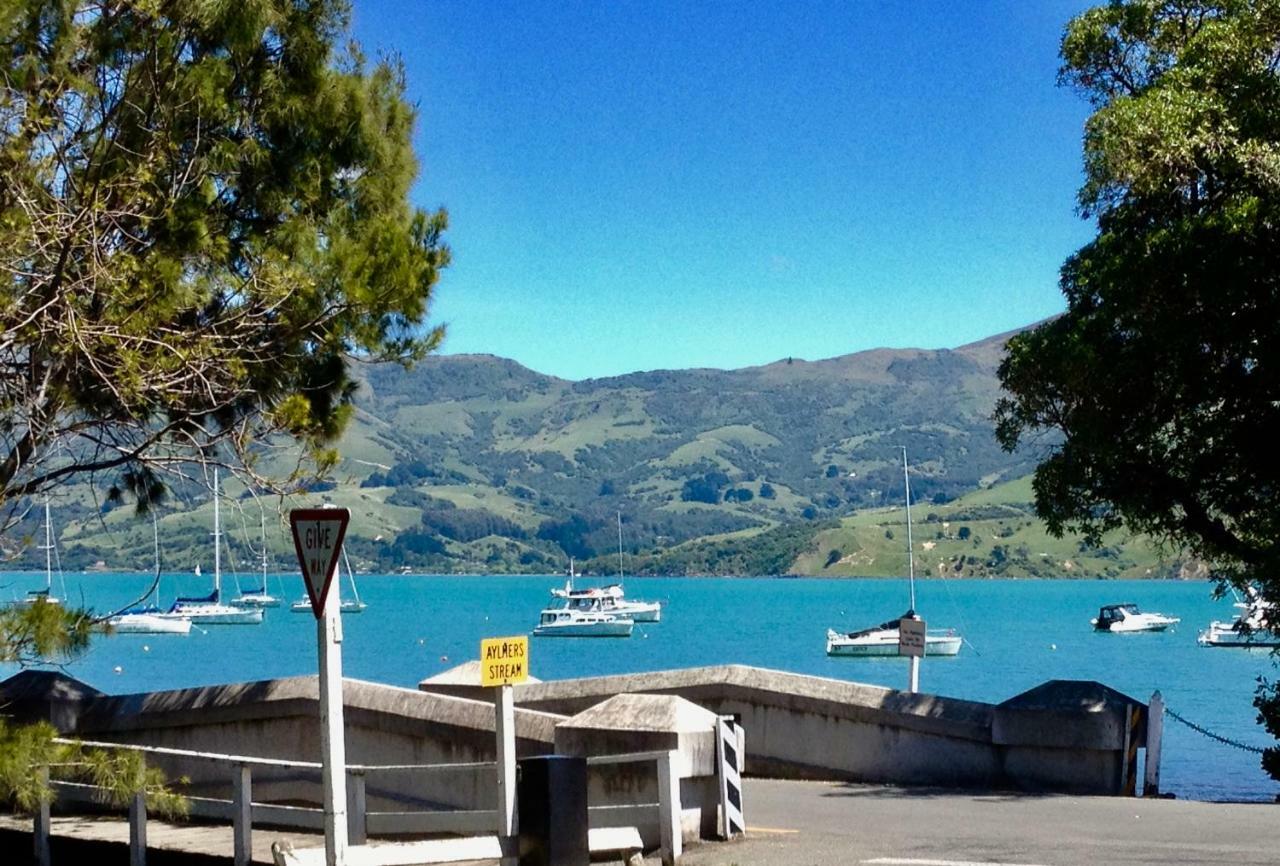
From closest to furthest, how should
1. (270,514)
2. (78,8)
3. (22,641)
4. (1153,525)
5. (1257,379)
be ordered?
(22,641)
(78,8)
(270,514)
(1257,379)
(1153,525)

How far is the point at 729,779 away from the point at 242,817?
3945 millimetres

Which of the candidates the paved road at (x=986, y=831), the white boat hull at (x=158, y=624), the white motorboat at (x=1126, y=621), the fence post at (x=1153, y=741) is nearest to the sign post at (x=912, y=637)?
the fence post at (x=1153, y=741)

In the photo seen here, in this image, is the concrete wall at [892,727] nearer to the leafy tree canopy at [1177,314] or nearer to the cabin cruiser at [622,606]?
the leafy tree canopy at [1177,314]

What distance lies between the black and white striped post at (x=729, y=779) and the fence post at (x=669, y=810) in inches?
29.9

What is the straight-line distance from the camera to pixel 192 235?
1277 centimetres

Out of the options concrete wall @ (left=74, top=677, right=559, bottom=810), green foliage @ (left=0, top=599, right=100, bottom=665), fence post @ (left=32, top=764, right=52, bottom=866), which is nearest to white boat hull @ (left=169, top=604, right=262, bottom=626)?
concrete wall @ (left=74, top=677, right=559, bottom=810)

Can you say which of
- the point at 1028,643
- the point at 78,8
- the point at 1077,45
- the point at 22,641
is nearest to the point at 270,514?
the point at 22,641

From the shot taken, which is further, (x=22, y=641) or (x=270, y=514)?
(x=270, y=514)

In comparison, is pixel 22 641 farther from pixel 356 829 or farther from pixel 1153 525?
pixel 1153 525

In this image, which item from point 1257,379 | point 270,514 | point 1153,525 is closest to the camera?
point 270,514

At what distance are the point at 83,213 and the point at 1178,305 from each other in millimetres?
11268

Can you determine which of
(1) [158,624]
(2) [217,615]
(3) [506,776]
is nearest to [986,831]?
(3) [506,776]

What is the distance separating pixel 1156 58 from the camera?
19438mm

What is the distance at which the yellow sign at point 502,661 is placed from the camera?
34.7ft
